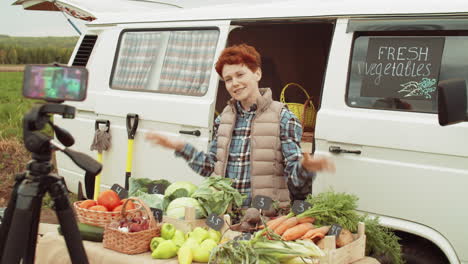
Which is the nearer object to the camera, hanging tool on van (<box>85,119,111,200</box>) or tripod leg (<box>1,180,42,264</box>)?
tripod leg (<box>1,180,42,264</box>)

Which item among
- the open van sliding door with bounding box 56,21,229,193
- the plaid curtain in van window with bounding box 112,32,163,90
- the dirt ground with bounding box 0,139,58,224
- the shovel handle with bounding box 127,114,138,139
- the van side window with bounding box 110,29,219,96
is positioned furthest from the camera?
the dirt ground with bounding box 0,139,58,224

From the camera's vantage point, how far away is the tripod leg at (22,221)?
8.46ft

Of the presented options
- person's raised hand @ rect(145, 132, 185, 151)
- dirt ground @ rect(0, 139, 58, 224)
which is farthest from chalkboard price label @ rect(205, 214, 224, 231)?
dirt ground @ rect(0, 139, 58, 224)

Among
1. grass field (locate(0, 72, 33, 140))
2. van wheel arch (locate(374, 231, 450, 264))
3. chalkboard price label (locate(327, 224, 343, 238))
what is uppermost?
chalkboard price label (locate(327, 224, 343, 238))

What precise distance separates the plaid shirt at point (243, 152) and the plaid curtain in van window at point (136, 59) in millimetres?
1882

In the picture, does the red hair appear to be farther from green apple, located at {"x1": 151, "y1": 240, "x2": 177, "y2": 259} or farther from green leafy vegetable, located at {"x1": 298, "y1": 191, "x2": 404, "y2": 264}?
green apple, located at {"x1": 151, "y1": 240, "x2": 177, "y2": 259}

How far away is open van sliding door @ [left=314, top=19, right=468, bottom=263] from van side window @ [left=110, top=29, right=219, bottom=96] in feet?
4.44

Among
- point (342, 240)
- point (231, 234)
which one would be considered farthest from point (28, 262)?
point (342, 240)

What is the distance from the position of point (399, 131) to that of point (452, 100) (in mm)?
760

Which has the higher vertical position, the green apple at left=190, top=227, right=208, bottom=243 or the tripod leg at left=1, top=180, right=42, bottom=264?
the tripod leg at left=1, top=180, right=42, bottom=264

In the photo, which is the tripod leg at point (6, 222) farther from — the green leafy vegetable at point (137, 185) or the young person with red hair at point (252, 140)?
the green leafy vegetable at point (137, 185)

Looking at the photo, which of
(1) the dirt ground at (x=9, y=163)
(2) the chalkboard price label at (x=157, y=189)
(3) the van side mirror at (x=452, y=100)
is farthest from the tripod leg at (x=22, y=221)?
(1) the dirt ground at (x=9, y=163)

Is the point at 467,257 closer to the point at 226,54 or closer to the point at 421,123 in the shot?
the point at 421,123

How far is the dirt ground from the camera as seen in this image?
10617mm
